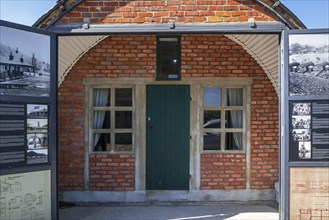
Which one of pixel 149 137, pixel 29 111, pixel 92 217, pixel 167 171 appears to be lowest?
pixel 92 217

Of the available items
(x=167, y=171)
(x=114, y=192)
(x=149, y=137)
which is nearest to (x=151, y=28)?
(x=149, y=137)

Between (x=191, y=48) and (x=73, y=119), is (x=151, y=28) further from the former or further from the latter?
(x=73, y=119)

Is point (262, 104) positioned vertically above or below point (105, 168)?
above

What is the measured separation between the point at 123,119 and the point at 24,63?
Answer: 8.68ft

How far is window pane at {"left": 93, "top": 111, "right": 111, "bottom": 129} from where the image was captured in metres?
6.72

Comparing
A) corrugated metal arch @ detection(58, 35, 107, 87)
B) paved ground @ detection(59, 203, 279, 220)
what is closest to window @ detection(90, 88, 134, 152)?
corrugated metal arch @ detection(58, 35, 107, 87)

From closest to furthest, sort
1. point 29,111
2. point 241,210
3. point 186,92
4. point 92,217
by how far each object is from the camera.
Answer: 1. point 29,111
2. point 92,217
3. point 241,210
4. point 186,92

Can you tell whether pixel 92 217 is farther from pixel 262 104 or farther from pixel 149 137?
pixel 262 104

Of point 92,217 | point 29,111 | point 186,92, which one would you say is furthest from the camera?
point 186,92

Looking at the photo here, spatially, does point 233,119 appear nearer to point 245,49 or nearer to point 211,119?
point 211,119

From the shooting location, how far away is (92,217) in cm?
575

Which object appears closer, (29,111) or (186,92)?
(29,111)

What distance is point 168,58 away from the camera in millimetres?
6652

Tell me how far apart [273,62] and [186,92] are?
179 cm
